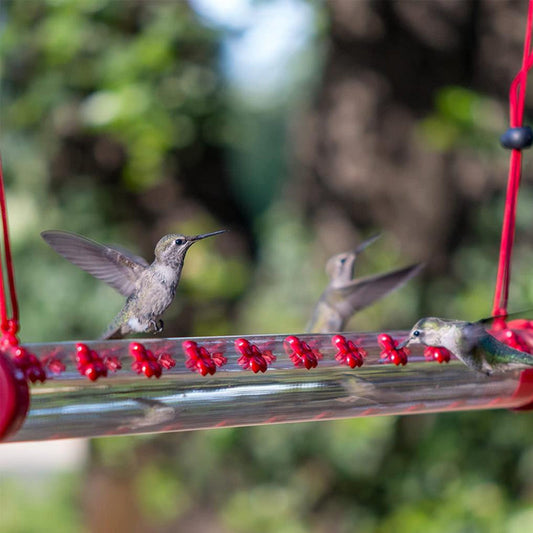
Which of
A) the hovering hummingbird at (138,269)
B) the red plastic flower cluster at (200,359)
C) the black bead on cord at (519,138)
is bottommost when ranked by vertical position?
the red plastic flower cluster at (200,359)

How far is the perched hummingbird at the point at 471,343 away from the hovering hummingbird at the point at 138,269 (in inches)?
20.4

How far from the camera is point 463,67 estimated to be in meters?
4.96

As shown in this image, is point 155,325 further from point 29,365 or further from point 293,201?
point 293,201

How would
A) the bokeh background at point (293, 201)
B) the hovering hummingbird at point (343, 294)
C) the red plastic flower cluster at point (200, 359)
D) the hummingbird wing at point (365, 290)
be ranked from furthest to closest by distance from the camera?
the bokeh background at point (293, 201)
the hovering hummingbird at point (343, 294)
the hummingbird wing at point (365, 290)
the red plastic flower cluster at point (200, 359)

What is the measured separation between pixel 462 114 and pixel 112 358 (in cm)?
340

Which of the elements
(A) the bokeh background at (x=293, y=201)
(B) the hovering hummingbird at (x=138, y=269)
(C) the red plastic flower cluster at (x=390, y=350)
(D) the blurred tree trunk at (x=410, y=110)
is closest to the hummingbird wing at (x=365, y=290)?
(C) the red plastic flower cluster at (x=390, y=350)

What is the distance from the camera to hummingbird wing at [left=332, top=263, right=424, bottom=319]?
2102 mm

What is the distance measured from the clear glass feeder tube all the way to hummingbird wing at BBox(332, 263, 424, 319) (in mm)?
369

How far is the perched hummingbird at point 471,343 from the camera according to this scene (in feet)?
5.20

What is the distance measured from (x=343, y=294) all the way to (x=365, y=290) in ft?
0.24

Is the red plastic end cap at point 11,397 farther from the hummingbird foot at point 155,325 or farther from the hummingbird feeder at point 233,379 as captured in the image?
the hummingbird foot at point 155,325

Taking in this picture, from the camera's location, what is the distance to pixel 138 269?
165 cm

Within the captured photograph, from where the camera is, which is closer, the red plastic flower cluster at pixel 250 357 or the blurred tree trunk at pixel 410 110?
the red plastic flower cluster at pixel 250 357

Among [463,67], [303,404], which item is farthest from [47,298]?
[303,404]
